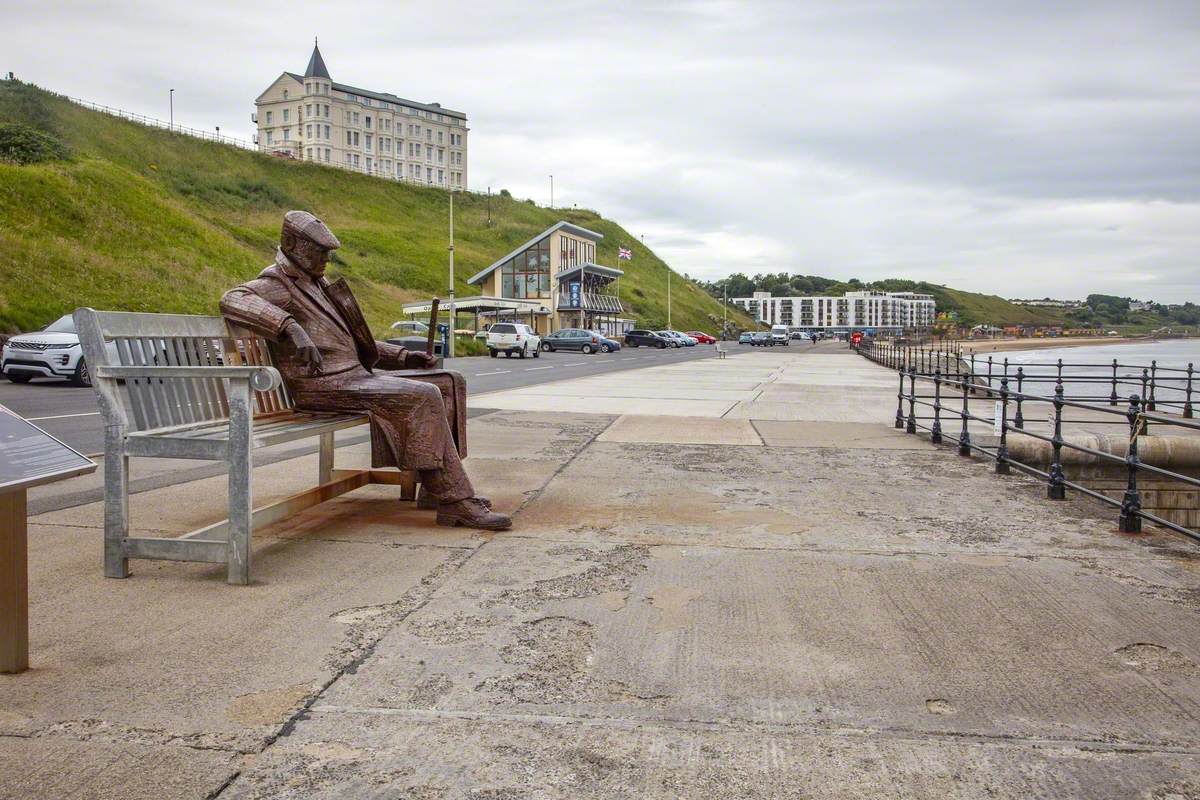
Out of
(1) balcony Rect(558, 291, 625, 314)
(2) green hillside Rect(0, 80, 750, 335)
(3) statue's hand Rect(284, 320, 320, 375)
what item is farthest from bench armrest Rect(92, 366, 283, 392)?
(1) balcony Rect(558, 291, 625, 314)

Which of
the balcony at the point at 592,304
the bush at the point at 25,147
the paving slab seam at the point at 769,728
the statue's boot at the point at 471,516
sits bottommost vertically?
the paving slab seam at the point at 769,728

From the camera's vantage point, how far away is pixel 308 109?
12275cm

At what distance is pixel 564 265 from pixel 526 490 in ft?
256

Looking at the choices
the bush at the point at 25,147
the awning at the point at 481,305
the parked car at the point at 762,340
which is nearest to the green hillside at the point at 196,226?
the bush at the point at 25,147

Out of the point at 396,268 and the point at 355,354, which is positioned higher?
the point at 396,268

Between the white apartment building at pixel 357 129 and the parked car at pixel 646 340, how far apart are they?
54.0 m

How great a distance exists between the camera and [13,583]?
3.39m

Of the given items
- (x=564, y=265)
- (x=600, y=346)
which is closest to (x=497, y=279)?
(x=564, y=265)

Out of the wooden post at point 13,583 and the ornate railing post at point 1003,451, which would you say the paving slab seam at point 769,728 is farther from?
the ornate railing post at point 1003,451

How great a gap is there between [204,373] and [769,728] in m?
3.08

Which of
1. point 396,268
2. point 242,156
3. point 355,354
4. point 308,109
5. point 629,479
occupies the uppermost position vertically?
point 308,109

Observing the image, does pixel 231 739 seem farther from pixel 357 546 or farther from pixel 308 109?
pixel 308 109

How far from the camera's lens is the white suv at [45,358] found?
776 inches

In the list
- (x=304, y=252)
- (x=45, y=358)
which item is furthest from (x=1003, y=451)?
(x=45, y=358)
